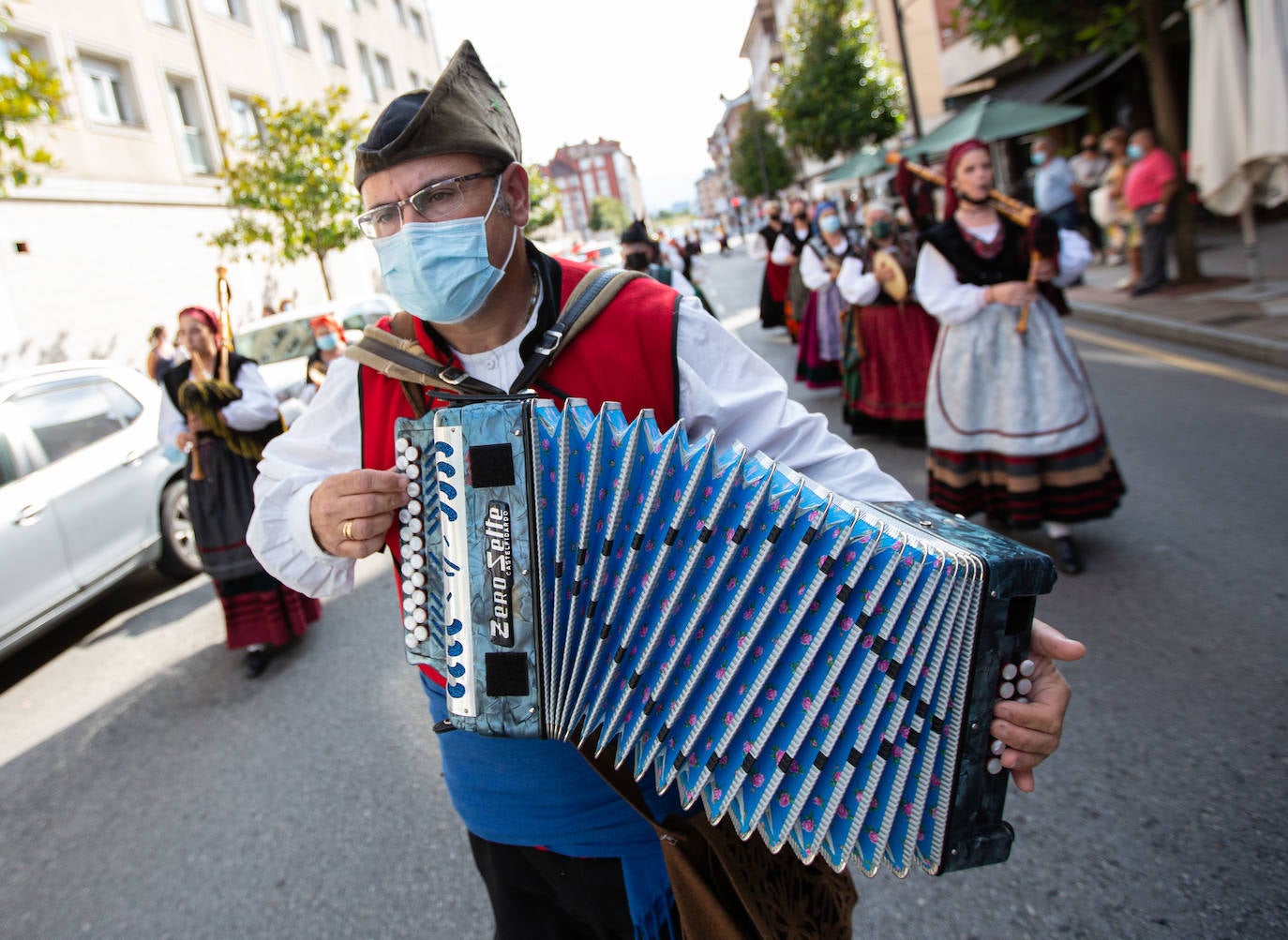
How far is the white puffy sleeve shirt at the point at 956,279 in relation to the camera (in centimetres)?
412

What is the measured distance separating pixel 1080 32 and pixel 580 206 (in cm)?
15959

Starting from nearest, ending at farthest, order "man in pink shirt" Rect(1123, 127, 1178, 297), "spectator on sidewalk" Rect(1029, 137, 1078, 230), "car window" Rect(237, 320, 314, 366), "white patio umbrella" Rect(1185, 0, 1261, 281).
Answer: "white patio umbrella" Rect(1185, 0, 1261, 281)
"car window" Rect(237, 320, 314, 366)
"man in pink shirt" Rect(1123, 127, 1178, 297)
"spectator on sidewalk" Rect(1029, 137, 1078, 230)

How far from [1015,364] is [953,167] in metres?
0.93

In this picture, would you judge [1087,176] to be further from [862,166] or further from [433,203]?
[433,203]

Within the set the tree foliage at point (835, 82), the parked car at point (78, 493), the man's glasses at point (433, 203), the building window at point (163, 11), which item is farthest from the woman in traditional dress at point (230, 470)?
the tree foliage at point (835, 82)

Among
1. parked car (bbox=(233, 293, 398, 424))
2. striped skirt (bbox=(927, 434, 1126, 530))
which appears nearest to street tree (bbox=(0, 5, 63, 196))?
parked car (bbox=(233, 293, 398, 424))

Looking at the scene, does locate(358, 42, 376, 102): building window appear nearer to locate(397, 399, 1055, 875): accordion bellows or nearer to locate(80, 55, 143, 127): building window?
locate(80, 55, 143, 127): building window

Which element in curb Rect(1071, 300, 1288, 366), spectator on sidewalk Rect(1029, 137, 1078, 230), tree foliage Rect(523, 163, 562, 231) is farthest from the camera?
tree foliage Rect(523, 163, 562, 231)

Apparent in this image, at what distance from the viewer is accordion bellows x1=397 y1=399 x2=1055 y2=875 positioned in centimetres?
120

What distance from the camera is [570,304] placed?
161cm

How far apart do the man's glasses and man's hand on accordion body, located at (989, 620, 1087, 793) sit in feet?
3.86

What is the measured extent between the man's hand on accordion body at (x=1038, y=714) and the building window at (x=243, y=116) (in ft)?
72.2

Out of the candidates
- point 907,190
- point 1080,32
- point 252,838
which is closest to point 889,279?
point 907,190

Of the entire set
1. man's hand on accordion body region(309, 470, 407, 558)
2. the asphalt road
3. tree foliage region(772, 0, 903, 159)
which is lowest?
the asphalt road
